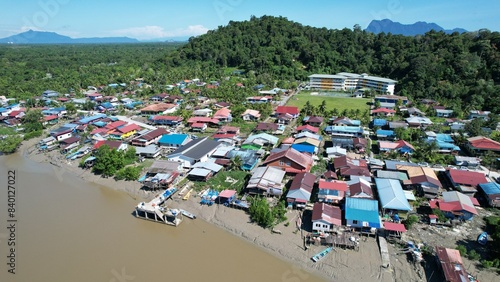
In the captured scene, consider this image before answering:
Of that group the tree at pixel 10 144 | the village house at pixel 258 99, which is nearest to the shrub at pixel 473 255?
the village house at pixel 258 99

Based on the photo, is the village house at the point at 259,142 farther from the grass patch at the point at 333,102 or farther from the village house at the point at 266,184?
the grass patch at the point at 333,102

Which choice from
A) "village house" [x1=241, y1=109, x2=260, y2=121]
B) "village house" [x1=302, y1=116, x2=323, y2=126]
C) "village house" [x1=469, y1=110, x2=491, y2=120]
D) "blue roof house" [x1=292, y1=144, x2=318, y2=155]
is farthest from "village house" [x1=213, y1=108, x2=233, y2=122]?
"village house" [x1=469, y1=110, x2=491, y2=120]

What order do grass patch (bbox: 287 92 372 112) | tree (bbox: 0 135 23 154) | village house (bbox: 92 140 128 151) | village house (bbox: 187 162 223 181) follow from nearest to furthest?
village house (bbox: 187 162 223 181)
village house (bbox: 92 140 128 151)
tree (bbox: 0 135 23 154)
grass patch (bbox: 287 92 372 112)

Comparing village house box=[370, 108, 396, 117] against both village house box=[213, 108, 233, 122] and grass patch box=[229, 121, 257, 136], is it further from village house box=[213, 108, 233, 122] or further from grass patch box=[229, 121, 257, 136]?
village house box=[213, 108, 233, 122]

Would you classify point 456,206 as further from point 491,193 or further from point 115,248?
point 115,248

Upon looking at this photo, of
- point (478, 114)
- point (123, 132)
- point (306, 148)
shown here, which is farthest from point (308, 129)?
point (478, 114)

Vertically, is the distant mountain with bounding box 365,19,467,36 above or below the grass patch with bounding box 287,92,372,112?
above
